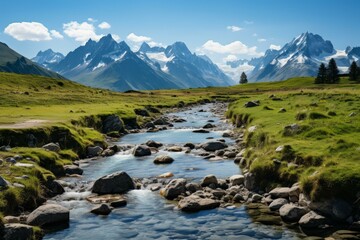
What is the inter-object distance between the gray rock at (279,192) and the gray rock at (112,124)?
146ft

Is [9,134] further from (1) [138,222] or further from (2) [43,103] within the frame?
(2) [43,103]

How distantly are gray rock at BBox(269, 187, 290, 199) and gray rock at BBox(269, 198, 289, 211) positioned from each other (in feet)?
2.31

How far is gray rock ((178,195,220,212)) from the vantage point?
2650cm

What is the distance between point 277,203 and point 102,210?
1137cm

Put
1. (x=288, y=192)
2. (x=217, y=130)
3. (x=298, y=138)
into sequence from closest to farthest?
(x=288, y=192) < (x=298, y=138) < (x=217, y=130)

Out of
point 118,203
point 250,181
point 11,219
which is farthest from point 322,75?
point 11,219

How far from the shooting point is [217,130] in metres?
68.1

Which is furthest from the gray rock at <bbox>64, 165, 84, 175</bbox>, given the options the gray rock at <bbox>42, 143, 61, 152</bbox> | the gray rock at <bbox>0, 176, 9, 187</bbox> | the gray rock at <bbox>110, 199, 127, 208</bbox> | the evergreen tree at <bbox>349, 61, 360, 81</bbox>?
the evergreen tree at <bbox>349, 61, 360, 81</bbox>

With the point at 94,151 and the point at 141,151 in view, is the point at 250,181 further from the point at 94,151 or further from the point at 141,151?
the point at 94,151

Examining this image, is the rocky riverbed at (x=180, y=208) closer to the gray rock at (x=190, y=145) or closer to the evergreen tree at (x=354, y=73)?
the gray rock at (x=190, y=145)

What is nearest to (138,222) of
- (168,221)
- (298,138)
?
(168,221)

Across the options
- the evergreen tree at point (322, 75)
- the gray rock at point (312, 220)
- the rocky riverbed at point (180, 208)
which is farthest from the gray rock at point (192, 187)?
the evergreen tree at point (322, 75)

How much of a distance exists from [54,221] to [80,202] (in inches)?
188

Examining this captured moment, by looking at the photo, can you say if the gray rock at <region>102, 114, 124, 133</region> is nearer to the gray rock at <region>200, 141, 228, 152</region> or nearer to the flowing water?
the gray rock at <region>200, 141, 228, 152</region>
